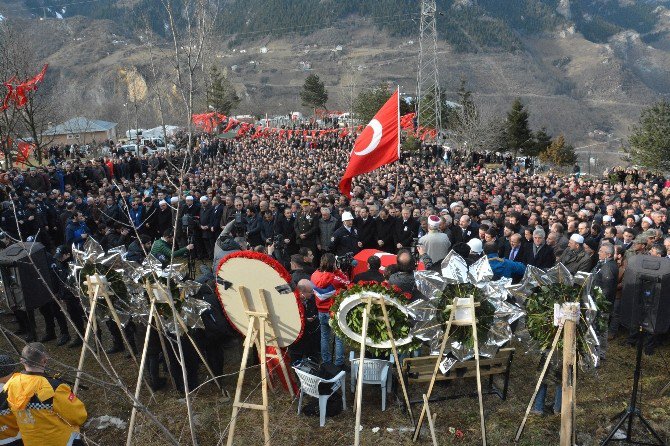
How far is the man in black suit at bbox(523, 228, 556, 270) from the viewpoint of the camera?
830 cm

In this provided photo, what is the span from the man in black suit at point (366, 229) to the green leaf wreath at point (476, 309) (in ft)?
18.5

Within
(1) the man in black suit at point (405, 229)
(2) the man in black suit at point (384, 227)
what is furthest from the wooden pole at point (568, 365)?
(2) the man in black suit at point (384, 227)

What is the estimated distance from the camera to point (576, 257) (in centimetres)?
780

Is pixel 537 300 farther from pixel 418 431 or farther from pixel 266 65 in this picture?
pixel 266 65

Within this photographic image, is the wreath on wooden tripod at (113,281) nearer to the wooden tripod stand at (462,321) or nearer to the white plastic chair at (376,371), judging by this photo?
the white plastic chair at (376,371)

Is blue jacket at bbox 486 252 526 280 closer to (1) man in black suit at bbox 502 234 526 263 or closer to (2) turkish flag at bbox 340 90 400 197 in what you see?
(1) man in black suit at bbox 502 234 526 263

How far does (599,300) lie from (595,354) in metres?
0.53

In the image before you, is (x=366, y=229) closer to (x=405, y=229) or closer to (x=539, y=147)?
(x=405, y=229)

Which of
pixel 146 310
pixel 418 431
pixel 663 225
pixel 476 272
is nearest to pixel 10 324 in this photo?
pixel 146 310

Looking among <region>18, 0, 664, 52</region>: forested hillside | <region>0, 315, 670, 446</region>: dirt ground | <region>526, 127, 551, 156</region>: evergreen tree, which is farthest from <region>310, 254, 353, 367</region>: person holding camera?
<region>18, 0, 664, 52</region>: forested hillside

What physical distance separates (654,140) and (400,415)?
108 feet

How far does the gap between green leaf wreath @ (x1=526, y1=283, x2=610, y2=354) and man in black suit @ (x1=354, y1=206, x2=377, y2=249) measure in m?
5.69

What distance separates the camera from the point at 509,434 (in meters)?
5.46

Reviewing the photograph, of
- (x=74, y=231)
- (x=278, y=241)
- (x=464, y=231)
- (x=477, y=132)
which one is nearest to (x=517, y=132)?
(x=477, y=132)
